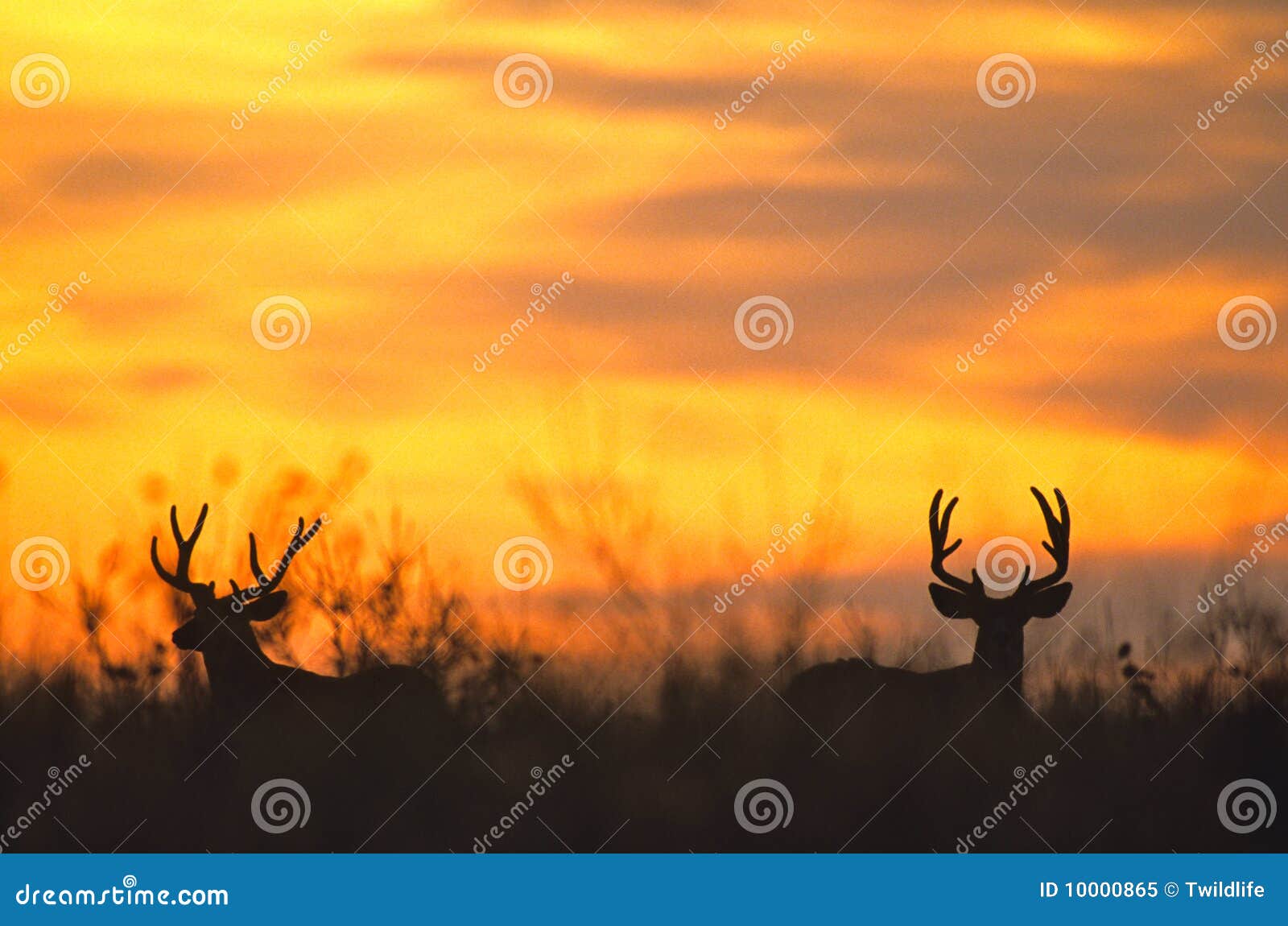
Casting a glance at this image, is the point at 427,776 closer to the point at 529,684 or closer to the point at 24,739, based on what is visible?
the point at 529,684

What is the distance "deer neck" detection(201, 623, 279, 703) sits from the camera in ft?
49.0

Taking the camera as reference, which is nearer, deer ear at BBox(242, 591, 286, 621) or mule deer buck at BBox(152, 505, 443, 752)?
mule deer buck at BBox(152, 505, 443, 752)

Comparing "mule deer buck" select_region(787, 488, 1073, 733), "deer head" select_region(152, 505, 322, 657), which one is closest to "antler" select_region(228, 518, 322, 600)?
"deer head" select_region(152, 505, 322, 657)

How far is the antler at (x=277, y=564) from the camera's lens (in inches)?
604

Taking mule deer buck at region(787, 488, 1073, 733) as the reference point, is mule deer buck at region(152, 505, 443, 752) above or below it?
below

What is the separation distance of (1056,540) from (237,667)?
19.0ft

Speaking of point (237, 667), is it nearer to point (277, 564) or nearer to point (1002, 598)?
point (277, 564)

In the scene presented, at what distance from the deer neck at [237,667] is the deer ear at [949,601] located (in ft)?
15.2

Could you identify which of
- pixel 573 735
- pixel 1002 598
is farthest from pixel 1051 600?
pixel 573 735

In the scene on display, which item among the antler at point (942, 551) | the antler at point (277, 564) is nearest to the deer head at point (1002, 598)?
the antler at point (942, 551)

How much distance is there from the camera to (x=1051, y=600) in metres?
15.6

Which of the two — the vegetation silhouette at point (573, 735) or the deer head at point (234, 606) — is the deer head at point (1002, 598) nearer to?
the vegetation silhouette at point (573, 735)

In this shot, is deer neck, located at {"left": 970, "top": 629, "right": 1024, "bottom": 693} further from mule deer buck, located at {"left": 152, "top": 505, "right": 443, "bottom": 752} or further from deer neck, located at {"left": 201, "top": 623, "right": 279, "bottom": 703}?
deer neck, located at {"left": 201, "top": 623, "right": 279, "bottom": 703}

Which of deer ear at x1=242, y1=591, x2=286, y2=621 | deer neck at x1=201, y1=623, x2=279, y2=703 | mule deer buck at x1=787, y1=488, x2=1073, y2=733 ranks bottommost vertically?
deer neck at x1=201, y1=623, x2=279, y2=703
